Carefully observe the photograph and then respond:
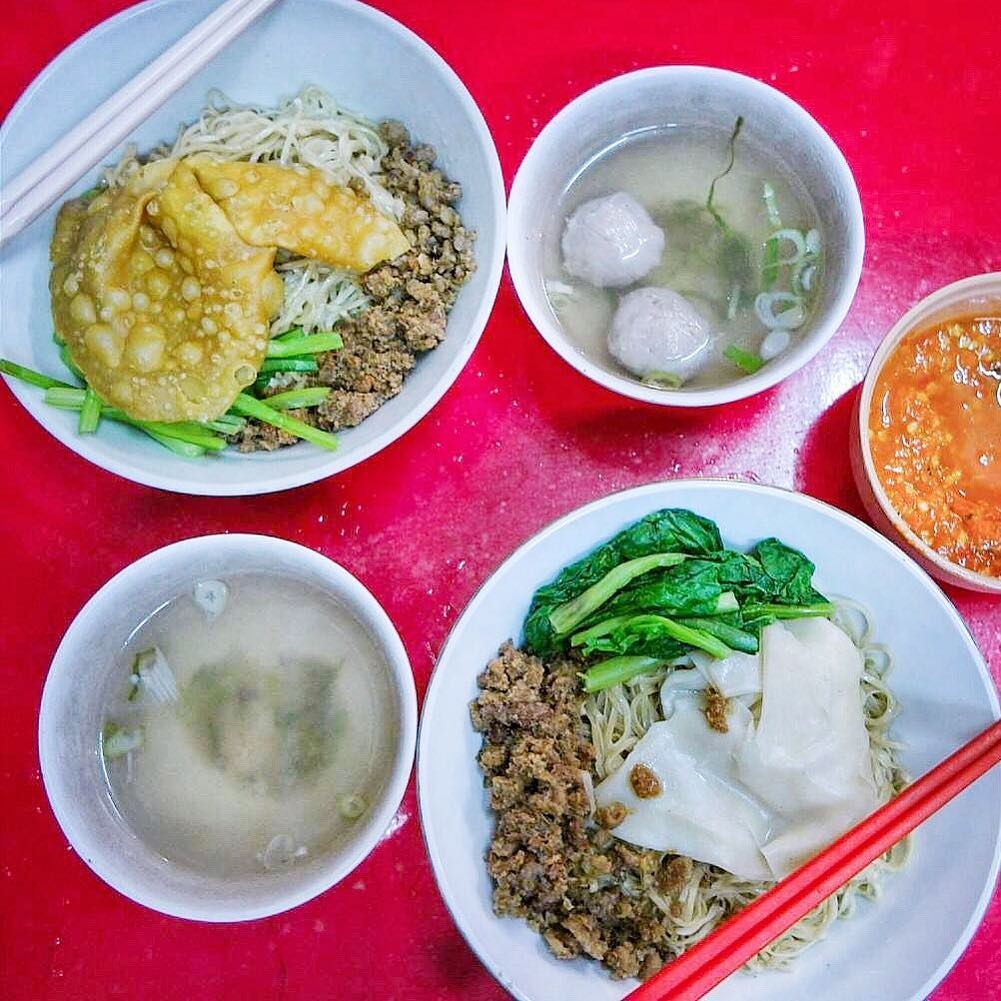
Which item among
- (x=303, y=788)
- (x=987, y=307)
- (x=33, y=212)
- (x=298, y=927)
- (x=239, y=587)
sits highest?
(x=987, y=307)

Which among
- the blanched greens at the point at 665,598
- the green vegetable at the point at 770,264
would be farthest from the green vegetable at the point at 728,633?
the green vegetable at the point at 770,264

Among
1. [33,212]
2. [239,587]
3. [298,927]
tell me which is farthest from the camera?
[298,927]

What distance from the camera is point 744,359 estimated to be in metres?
1.92

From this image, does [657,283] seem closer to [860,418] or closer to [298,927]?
[860,418]

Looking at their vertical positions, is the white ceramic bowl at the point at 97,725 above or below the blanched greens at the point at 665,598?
below

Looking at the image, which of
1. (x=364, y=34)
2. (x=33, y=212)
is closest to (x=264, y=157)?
(x=364, y=34)

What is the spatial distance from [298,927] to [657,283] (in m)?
1.41

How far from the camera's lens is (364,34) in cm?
186

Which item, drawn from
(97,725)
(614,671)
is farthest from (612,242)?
(97,725)

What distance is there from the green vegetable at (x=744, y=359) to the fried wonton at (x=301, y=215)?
25.0 inches

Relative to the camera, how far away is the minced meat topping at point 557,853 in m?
1.70

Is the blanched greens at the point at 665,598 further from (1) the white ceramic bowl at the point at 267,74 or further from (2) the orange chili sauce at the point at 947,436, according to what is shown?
(1) the white ceramic bowl at the point at 267,74

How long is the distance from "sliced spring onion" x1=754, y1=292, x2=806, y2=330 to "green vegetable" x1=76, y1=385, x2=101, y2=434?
1.22 m

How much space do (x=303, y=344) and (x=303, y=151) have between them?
1.24 feet
